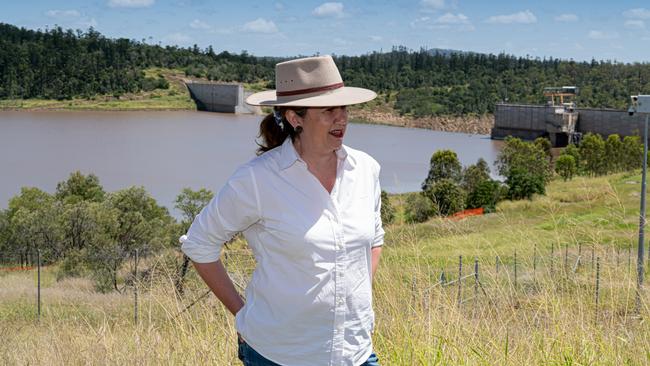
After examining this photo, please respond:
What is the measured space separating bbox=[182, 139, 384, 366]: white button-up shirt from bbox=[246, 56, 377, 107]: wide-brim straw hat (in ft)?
0.42

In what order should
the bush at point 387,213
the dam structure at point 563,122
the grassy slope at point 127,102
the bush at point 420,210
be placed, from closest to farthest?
the bush at point 387,213 < the bush at point 420,210 < the dam structure at point 563,122 < the grassy slope at point 127,102

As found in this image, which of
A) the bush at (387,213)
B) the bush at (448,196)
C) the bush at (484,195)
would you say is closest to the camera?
the bush at (387,213)

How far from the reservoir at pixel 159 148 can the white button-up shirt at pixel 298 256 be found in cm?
2370

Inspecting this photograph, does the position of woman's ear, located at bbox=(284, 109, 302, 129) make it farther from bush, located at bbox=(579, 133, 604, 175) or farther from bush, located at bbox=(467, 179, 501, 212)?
bush, located at bbox=(579, 133, 604, 175)

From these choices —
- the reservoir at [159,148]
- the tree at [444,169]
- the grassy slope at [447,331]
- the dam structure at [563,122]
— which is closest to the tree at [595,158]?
the reservoir at [159,148]

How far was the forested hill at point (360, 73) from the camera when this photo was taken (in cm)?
Result: 8375

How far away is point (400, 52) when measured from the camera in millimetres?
134125

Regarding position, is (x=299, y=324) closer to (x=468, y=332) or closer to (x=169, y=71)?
(x=468, y=332)

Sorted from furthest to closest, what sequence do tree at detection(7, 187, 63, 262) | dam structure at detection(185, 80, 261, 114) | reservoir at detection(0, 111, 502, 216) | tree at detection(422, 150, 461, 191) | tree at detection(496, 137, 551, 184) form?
dam structure at detection(185, 80, 261, 114), reservoir at detection(0, 111, 502, 216), tree at detection(496, 137, 551, 184), tree at detection(422, 150, 461, 191), tree at detection(7, 187, 63, 262)

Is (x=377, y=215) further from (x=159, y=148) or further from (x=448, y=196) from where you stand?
(x=159, y=148)

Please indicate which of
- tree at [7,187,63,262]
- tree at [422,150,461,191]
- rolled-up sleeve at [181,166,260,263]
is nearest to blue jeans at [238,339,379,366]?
rolled-up sleeve at [181,166,260,263]

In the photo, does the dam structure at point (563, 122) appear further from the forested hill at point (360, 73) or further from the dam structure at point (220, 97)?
the dam structure at point (220, 97)

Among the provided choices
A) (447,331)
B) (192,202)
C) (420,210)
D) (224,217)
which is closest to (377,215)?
(224,217)

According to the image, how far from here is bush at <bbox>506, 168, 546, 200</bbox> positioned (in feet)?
91.9
